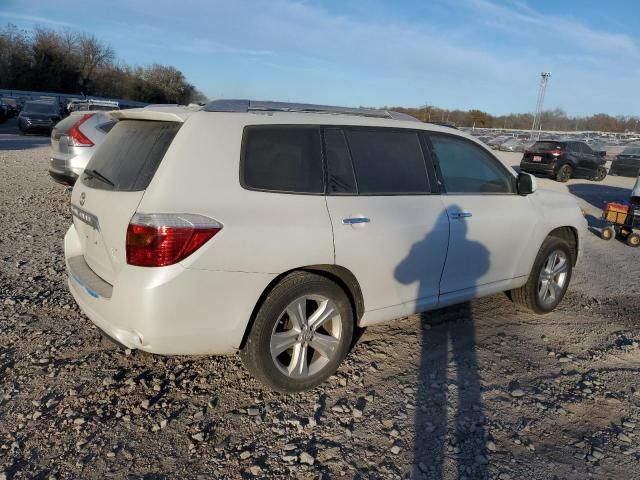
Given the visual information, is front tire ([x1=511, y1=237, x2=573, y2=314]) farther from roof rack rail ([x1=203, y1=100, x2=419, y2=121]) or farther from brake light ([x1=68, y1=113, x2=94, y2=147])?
brake light ([x1=68, y1=113, x2=94, y2=147])

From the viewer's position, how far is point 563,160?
1920cm

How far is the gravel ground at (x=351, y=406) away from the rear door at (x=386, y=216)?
25.8 inches

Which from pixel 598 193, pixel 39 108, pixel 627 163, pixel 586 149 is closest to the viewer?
pixel 598 193

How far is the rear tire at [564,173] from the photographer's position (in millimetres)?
19234

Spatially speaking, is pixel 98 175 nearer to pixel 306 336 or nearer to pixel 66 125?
pixel 306 336

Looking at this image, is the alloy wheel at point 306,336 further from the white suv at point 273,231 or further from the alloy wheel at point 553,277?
the alloy wheel at point 553,277

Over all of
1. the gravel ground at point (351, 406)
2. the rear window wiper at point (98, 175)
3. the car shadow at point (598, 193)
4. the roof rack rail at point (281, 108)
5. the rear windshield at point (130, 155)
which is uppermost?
the roof rack rail at point (281, 108)

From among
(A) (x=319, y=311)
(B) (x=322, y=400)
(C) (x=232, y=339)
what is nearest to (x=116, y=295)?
(C) (x=232, y=339)

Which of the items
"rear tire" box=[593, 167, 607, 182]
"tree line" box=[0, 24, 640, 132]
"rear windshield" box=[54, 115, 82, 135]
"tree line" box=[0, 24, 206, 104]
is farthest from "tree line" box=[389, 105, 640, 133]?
"rear windshield" box=[54, 115, 82, 135]

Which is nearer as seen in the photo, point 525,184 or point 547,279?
point 525,184

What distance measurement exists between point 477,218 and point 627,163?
854 inches

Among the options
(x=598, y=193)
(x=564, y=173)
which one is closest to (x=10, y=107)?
(x=564, y=173)

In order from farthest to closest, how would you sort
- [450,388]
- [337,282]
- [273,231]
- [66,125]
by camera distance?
1. [66,125]
2. [450,388]
3. [337,282]
4. [273,231]

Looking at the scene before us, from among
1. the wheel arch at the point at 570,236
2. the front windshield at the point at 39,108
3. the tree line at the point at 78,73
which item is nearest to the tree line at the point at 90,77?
the tree line at the point at 78,73
